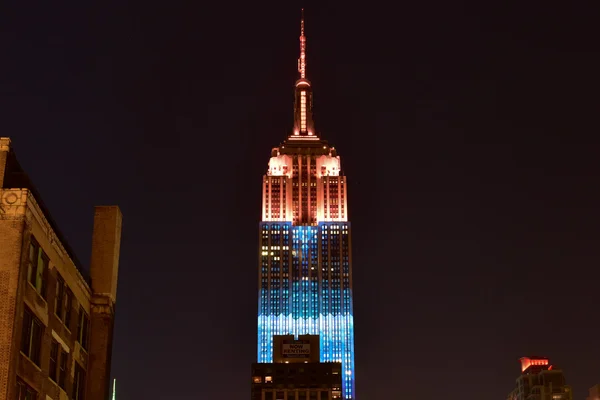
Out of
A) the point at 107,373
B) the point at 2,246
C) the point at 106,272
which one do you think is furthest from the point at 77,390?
the point at 2,246

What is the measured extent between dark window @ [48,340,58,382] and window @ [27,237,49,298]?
285 centimetres

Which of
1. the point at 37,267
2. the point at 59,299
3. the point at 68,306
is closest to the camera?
the point at 37,267

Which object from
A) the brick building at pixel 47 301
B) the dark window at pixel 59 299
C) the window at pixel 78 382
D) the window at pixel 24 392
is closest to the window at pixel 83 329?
the brick building at pixel 47 301

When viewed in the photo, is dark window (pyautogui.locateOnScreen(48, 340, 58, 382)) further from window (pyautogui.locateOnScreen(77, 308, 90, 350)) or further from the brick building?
window (pyautogui.locateOnScreen(77, 308, 90, 350))

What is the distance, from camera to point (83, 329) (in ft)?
178

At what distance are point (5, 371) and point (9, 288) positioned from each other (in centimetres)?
321

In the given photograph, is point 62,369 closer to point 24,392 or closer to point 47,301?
point 47,301

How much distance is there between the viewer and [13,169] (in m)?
43.9

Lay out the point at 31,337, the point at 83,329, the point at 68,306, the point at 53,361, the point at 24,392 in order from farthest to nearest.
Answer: the point at 83,329 → the point at 68,306 → the point at 53,361 → the point at 31,337 → the point at 24,392

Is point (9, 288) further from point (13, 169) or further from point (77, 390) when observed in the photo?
point (77, 390)

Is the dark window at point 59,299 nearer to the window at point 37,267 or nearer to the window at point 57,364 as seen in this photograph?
the window at point 57,364

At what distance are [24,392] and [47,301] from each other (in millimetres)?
4768

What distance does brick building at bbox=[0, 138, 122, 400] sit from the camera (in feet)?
136

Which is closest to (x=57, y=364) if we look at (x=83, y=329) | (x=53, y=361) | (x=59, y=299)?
(x=53, y=361)
